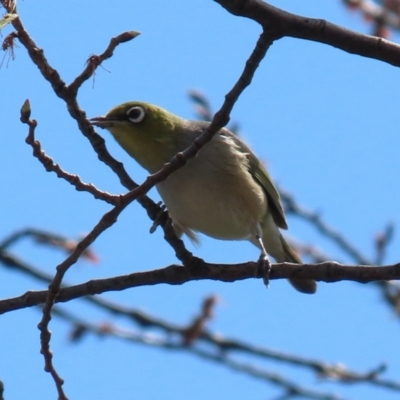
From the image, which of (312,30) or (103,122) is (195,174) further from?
(312,30)

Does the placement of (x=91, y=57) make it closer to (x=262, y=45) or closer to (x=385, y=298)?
(x=262, y=45)

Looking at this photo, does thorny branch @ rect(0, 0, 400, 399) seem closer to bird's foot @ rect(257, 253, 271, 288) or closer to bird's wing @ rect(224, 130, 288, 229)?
bird's foot @ rect(257, 253, 271, 288)

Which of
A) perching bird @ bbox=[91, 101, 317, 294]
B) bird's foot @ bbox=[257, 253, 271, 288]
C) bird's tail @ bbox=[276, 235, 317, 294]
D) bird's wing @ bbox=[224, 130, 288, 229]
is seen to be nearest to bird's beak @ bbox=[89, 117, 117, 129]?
perching bird @ bbox=[91, 101, 317, 294]

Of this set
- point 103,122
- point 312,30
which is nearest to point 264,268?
point 312,30

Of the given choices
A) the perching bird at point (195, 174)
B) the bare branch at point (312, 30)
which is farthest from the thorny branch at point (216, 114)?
the perching bird at point (195, 174)

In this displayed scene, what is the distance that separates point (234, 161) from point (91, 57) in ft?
10.1

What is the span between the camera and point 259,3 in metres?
3.79

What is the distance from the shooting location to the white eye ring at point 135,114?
6457mm

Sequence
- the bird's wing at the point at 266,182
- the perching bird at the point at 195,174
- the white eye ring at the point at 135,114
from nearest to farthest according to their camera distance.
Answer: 1. the perching bird at the point at 195,174
2. the white eye ring at the point at 135,114
3. the bird's wing at the point at 266,182

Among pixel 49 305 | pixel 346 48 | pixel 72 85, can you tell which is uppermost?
pixel 346 48

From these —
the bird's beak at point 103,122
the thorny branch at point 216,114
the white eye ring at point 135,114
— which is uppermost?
the white eye ring at point 135,114

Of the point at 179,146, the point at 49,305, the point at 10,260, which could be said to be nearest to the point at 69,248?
the point at 10,260

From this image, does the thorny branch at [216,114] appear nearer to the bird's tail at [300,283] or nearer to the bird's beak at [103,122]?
the bird's beak at [103,122]

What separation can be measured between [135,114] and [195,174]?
724 mm
